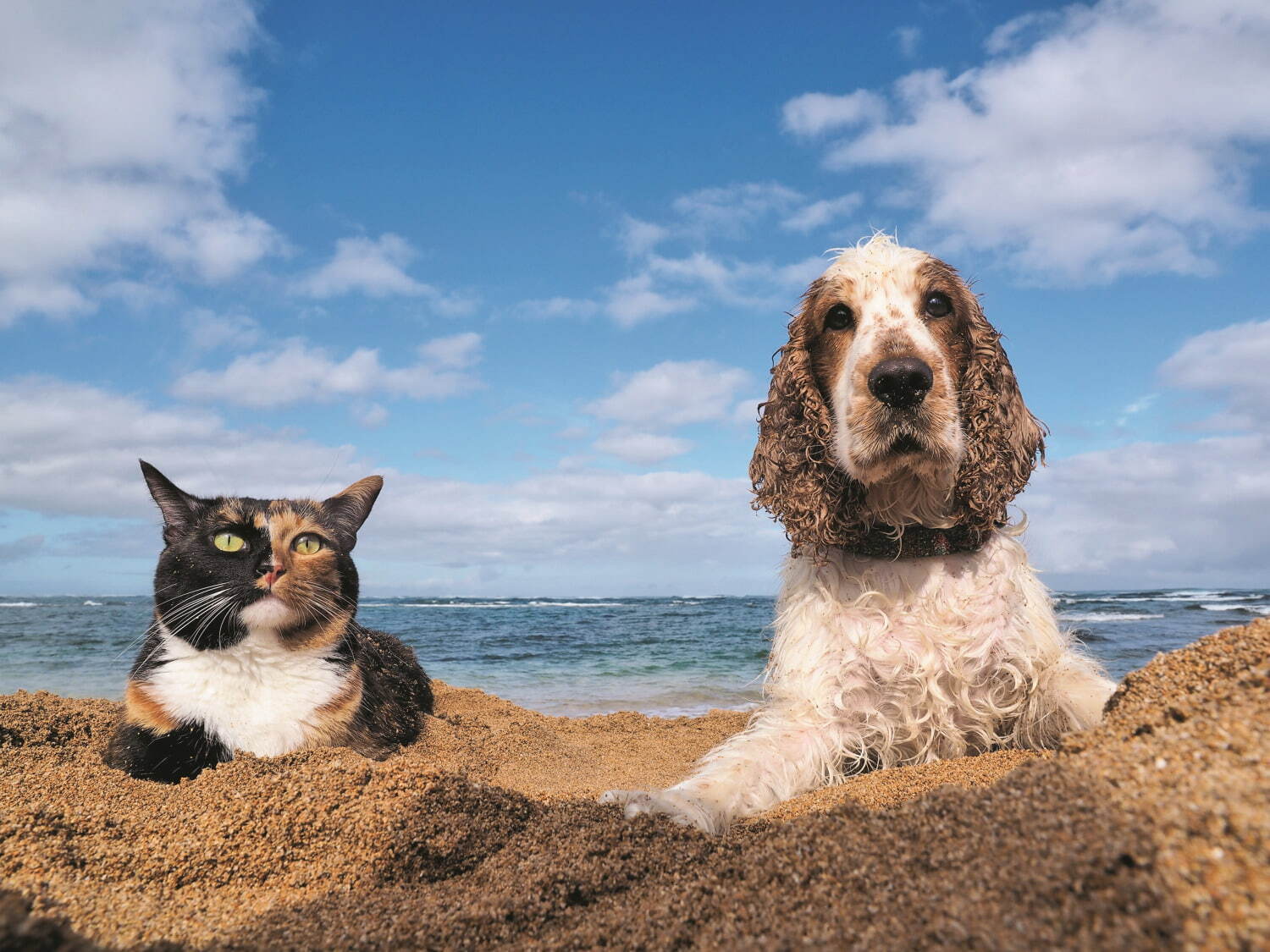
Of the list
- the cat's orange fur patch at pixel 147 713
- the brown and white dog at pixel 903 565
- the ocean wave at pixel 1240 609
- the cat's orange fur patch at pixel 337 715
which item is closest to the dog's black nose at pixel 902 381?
the brown and white dog at pixel 903 565

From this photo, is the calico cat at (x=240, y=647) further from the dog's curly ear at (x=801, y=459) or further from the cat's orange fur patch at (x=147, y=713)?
the dog's curly ear at (x=801, y=459)

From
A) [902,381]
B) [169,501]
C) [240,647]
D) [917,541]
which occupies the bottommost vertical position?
[240,647]

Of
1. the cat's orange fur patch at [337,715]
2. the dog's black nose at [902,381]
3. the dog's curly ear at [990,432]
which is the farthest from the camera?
the dog's curly ear at [990,432]

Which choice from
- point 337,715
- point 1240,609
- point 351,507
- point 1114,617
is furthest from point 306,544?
point 1240,609

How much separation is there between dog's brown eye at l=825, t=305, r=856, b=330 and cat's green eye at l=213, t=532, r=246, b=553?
2.88m

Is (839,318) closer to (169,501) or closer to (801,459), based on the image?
(801,459)

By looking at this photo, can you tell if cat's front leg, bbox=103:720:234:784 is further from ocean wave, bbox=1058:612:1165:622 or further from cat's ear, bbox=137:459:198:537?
ocean wave, bbox=1058:612:1165:622

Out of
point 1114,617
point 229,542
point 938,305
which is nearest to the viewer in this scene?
point 229,542

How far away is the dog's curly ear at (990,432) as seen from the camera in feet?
11.4

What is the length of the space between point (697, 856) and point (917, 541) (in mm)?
1893

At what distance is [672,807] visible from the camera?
2.73 m

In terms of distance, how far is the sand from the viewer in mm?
1307

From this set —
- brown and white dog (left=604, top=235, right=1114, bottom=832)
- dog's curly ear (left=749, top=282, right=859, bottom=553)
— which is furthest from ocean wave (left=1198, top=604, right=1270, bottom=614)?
dog's curly ear (left=749, top=282, right=859, bottom=553)

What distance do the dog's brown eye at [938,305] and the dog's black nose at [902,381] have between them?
24.8 inches
